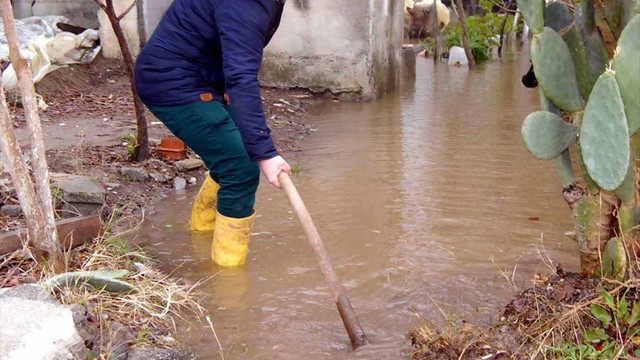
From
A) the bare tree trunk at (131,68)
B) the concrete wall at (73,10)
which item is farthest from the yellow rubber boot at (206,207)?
the concrete wall at (73,10)

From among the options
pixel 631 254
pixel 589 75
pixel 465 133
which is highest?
pixel 589 75

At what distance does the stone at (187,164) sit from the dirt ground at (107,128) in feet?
0.14

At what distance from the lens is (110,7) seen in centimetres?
470

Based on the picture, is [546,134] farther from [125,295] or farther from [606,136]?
[125,295]

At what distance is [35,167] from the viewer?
9.82 ft

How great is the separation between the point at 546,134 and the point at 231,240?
1671mm

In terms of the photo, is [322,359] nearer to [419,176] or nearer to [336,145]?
[419,176]

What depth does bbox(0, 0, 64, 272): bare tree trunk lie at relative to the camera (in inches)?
114

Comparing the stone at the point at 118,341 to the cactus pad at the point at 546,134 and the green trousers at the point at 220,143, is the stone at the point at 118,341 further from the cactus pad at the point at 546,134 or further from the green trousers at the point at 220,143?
the cactus pad at the point at 546,134

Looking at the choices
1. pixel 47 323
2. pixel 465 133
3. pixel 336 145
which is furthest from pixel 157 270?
pixel 465 133

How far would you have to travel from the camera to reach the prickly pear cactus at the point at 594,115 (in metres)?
2.27

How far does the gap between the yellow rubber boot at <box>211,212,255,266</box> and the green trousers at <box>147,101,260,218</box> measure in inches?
2.0

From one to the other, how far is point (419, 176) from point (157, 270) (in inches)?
93.5

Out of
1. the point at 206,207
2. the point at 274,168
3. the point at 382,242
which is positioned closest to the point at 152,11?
the point at 206,207
